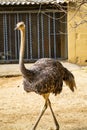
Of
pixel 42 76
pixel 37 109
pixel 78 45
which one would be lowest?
pixel 37 109

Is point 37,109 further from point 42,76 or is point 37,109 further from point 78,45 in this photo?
point 78,45

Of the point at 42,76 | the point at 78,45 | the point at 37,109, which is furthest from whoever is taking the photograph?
the point at 78,45

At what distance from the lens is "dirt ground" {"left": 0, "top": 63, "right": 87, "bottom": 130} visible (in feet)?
25.8

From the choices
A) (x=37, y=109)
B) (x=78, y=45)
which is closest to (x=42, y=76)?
(x=37, y=109)

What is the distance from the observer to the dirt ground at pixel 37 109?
25.8ft

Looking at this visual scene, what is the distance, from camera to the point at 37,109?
9125 mm

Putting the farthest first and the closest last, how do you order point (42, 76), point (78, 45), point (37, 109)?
1. point (78, 45)
2. point (37, 109)
3. point (42, 76)

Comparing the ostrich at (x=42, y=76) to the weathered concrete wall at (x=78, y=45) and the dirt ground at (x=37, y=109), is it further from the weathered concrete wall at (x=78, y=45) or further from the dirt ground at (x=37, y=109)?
the weathered concrete wall at (x=78, y=45)

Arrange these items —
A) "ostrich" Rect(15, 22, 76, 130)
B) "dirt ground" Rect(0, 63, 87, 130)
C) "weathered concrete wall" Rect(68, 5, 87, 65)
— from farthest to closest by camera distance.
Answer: "weathered concrete wall" Rect(68, 5, 87, 65) < "dirt ground" Rect(0, 63, 87, 130) < "ostrich" Rect(15, 22, 76, 130)

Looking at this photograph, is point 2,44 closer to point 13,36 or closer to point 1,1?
point 13,36

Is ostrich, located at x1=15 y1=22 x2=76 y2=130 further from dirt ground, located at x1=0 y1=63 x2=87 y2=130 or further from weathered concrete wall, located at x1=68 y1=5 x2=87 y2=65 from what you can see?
weathered concrete wall, located at x1=68 y1=5 x2=87 y2=65

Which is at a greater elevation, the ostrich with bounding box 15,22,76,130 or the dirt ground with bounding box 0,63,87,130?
the ostrich with bounding box 15,22,76,130

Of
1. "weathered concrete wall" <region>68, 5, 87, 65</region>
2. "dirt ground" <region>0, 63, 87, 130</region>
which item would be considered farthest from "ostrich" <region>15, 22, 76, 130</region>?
"weathered concrete wall" <region>68, 5, 87, 65</region>

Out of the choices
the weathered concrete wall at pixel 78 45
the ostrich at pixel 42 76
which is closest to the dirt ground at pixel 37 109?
the ostrich at pixel 42 76
